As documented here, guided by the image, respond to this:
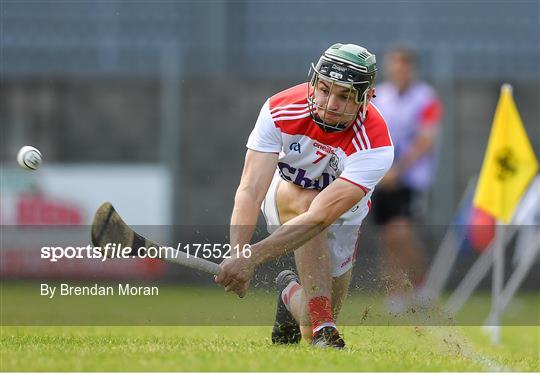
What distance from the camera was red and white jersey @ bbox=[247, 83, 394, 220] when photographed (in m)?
6.27

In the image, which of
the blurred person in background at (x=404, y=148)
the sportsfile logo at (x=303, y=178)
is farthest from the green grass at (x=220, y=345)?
the blurred person in background at (x=404, y=148)

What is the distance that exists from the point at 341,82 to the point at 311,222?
73 centimetres

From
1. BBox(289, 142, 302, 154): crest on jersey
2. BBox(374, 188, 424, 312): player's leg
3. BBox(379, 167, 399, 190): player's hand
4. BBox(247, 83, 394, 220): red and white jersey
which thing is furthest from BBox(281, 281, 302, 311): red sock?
BBox(379, 167, 399, 190): player's hand

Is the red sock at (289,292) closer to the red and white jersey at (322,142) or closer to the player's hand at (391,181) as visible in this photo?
the red and white jersey at (322,142)

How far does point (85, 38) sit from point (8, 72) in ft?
3.66

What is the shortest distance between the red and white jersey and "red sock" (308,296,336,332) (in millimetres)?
664

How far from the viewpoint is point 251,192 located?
6348mm

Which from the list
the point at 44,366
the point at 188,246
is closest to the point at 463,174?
the point at 188,246

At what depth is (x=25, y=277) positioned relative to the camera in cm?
1325

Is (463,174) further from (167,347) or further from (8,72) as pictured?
(167,347)

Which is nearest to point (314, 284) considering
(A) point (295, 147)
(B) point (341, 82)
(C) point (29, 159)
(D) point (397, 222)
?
(A) point (295, 147)

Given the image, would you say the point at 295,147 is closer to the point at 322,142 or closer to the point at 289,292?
the point at 322,142

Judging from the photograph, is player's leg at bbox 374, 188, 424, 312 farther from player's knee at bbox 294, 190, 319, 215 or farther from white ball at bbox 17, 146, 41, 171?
white ball at bbox 17, 146, 41, 171

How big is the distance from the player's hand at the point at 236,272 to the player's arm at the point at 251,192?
194 mm
